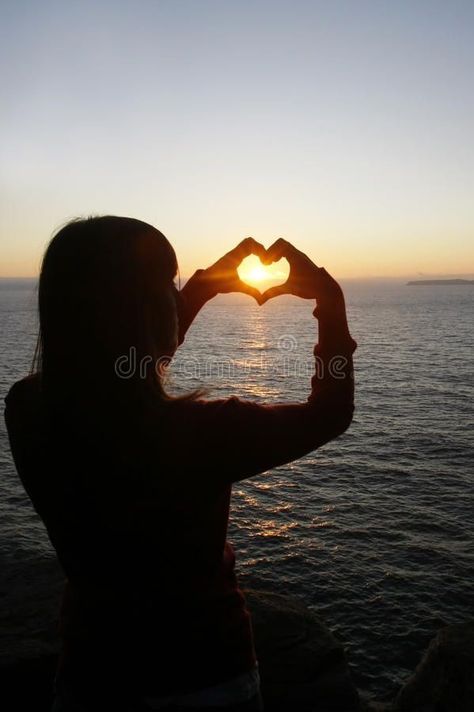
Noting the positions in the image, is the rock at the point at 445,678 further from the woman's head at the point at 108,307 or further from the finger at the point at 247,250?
the woman's head at the point at 108,307

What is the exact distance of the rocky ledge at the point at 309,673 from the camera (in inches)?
336

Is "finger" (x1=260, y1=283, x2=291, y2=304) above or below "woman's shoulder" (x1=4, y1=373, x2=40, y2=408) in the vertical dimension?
above

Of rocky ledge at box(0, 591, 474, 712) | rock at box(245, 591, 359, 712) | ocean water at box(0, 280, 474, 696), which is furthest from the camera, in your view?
ocean water at box(0, 280, 474, 696)

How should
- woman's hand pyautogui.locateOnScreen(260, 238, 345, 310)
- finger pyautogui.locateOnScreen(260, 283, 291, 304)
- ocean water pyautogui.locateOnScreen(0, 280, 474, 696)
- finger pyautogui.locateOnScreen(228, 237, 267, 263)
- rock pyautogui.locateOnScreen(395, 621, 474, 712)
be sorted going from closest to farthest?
woman's hand pyautogui.locateOnScreen(260, 238, 345, 310) < finger pyautogui.locateOnScreen(260, 283, 291, 304) < finger pyautogui.locateOnScreen(228, 237, 267, 263) < rock pyautogui.locateOnScreen(395, 621, 474, 712) < ocean water pyautogui.locateOnScreen(0, 280, 474, 696)

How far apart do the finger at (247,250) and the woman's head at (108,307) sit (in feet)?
1.54

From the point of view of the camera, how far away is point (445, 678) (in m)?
9.28

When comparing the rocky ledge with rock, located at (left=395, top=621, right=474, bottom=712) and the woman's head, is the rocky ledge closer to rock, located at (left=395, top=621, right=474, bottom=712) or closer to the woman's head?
rock, located at (left=395, top=621, right=474, bottom=712)

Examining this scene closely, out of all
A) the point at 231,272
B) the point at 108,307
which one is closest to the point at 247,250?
the point at 231,272

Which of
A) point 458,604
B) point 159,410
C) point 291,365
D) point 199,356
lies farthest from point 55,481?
point 199,356

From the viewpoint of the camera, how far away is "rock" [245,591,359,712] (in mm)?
9188

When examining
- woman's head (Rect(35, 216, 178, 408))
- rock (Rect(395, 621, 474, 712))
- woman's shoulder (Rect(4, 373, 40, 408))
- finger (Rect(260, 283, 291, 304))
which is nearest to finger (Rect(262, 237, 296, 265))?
finger (Rect(260, 283, 291, 304))

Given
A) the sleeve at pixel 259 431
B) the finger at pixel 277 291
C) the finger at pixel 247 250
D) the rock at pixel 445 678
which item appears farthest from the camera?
the rock at pixel 445 678

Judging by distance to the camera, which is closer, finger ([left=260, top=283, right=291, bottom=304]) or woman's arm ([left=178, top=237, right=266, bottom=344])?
finger ([left=260, top=283, right=291, bottom=304])

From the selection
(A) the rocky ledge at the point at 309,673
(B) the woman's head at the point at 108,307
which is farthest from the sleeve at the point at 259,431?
(A) the rocky ledge at the point at 309,673
